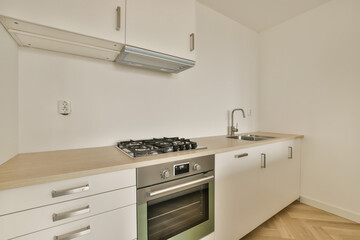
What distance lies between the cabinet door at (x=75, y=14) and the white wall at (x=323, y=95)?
2.32 m

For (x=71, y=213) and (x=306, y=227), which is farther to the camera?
(x=306, y=227)

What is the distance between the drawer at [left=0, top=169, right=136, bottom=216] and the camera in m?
0.68

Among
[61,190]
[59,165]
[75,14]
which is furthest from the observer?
[75,14]

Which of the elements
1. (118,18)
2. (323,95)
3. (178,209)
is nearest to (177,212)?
(178,209)

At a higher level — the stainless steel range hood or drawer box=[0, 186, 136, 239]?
the stainless steel range hood

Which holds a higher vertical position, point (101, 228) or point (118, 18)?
point (118, 18)

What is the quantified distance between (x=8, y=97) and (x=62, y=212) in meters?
0.74

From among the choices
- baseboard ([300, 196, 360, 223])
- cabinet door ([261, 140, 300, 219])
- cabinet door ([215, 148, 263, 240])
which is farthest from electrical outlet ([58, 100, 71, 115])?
baseboard ([300, 196, 360, 223])

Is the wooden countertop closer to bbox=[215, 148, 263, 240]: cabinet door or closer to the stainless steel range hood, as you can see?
bbox=[215, 148, 263, 240]: cabinet door

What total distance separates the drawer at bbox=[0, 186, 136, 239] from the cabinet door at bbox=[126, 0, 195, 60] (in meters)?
0.97

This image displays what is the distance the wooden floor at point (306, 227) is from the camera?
5.48 feet

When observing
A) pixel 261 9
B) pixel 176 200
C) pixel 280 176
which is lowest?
pixel 280 176

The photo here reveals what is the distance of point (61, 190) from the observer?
2.52ft

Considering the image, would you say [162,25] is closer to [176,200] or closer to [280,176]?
[176,200]
